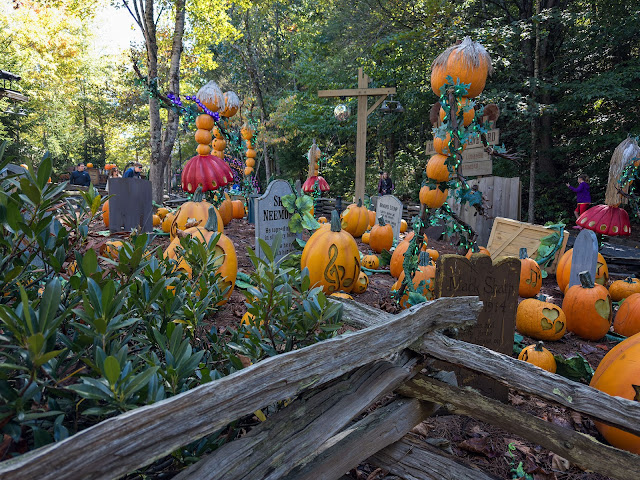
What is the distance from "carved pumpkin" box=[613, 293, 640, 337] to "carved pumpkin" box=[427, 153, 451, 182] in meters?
2.21

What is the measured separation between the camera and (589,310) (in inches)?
156

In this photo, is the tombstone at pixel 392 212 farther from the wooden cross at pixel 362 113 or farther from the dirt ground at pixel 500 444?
the dirt ground at pixel 500 444

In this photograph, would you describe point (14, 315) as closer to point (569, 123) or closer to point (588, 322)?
point (588, 322)

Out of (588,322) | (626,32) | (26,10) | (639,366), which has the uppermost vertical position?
(26,10)

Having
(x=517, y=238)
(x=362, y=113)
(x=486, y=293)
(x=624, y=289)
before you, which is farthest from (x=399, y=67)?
(x=486, y=293)

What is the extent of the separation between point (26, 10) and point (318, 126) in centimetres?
1493

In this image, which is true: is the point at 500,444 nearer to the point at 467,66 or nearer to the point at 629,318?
the point at 629,318

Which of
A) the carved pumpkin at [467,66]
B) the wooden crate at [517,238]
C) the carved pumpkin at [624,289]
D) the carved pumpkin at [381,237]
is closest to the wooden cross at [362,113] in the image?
the carved pumpkin at [381,237]

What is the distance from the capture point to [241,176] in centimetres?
988

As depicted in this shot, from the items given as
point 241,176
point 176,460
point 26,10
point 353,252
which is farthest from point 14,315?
point 26,10

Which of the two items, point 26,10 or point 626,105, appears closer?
point 626,105

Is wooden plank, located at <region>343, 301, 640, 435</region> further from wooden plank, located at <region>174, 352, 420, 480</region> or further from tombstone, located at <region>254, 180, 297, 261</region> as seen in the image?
tombstone, located at <region>254, 180, 297, 261</region>

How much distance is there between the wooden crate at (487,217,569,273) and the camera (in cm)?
654

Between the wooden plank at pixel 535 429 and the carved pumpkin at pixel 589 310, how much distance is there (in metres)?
2.52
